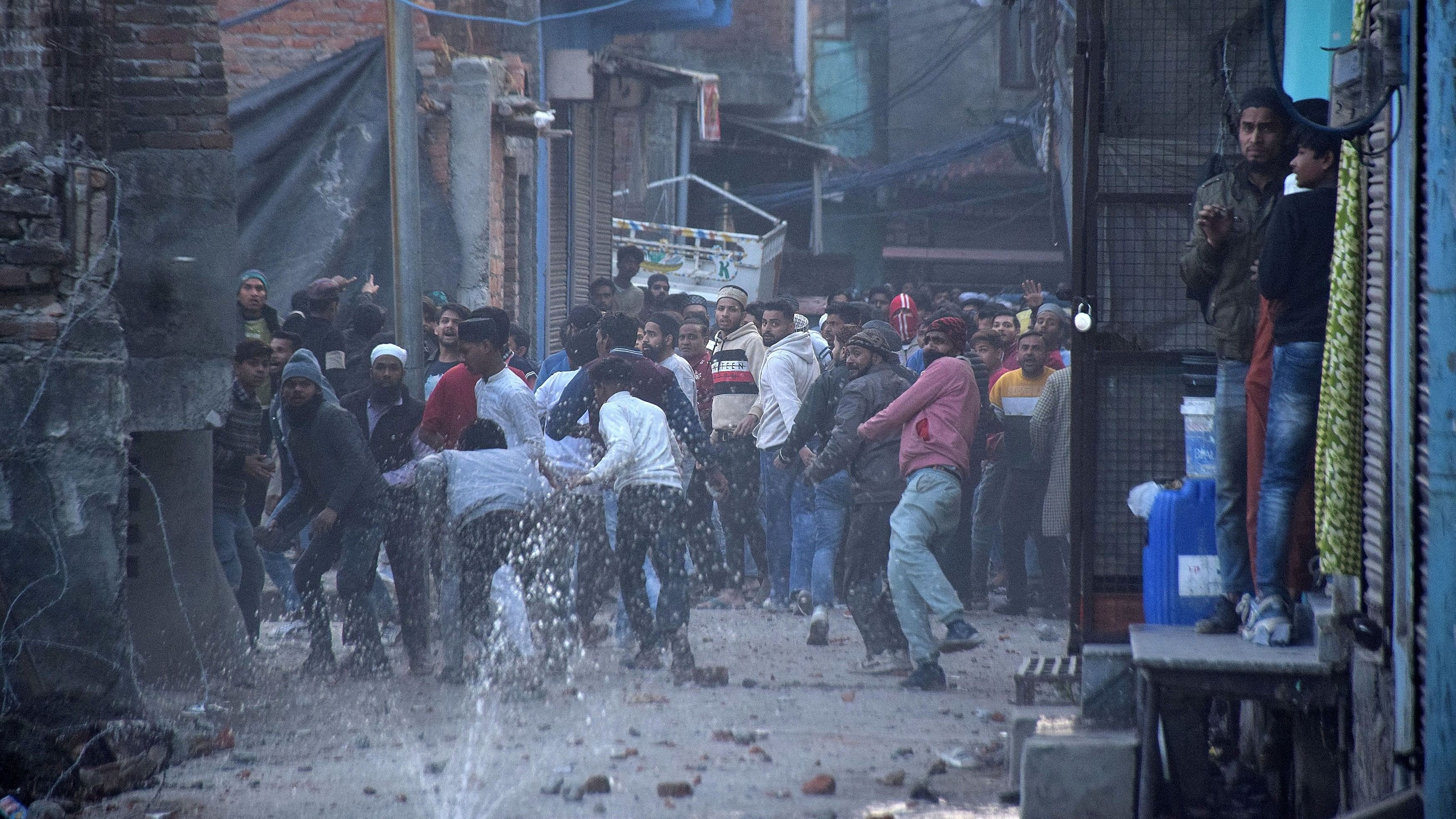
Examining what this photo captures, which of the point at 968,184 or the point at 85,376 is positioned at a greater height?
the point at 968,184

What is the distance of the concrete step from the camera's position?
15.0 ft

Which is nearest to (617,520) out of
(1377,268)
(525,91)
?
(1377,268)

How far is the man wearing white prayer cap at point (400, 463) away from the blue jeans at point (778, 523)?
8.21ft

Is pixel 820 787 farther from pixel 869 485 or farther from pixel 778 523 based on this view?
pixel 778 523

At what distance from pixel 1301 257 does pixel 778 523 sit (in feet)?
18.2

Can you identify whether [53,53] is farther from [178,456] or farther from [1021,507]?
[1021,507]

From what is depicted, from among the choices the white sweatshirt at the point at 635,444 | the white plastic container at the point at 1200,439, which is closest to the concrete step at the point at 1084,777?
the white plastic container at the point at 1200,439

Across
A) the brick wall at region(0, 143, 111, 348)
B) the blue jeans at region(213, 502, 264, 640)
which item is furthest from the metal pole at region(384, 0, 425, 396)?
the brick wall at region(0, 143, 111, 348)

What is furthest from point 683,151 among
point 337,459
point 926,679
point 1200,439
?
point 1200,439

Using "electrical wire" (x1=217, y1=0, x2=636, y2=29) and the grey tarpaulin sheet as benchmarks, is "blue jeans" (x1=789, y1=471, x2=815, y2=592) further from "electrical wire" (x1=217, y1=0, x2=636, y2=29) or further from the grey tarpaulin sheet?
"electrical wire" (x1=217, y1=0, x2=636, y2=29)

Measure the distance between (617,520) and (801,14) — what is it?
76.4ft

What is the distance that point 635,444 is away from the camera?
7.46m

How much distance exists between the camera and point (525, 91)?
14438 millimetres

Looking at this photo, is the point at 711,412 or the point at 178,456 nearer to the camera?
the point at 178,456
